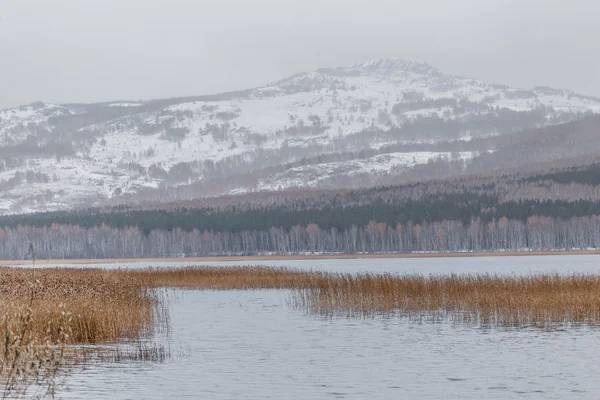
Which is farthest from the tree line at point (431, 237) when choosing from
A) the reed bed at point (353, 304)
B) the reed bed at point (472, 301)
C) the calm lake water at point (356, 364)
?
the calm lake water at point (356, 364)

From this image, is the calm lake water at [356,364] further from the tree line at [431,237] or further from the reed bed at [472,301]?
the tree line at [431,237]

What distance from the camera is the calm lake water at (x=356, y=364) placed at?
22.8 meters

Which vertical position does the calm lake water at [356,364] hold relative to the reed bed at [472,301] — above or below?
below

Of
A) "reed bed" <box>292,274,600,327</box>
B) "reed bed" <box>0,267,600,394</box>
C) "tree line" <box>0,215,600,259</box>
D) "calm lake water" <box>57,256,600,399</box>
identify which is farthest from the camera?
"tree line" <box>0,215,600,259</box>

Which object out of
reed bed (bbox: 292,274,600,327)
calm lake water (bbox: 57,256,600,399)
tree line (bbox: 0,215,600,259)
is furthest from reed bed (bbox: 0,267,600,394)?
tree line (bbox: 0,215,600,259)

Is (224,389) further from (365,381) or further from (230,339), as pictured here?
(230,339)

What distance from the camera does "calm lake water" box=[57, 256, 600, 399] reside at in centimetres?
2283

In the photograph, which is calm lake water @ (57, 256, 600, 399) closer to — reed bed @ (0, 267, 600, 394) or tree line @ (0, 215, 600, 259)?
reed bed @ (0, 267, 600, 394)

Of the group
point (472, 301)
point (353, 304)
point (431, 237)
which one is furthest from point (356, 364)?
point (431, 237)

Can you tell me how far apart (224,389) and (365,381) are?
364cm

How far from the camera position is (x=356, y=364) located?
89.7ft

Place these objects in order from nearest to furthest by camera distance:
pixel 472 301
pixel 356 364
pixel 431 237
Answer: pixel 356 364, pixel 472 301, pixel 431 237

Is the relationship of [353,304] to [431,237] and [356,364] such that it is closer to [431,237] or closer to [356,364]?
[356,364]

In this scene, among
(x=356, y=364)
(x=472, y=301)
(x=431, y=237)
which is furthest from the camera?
(x=431, y=237)
